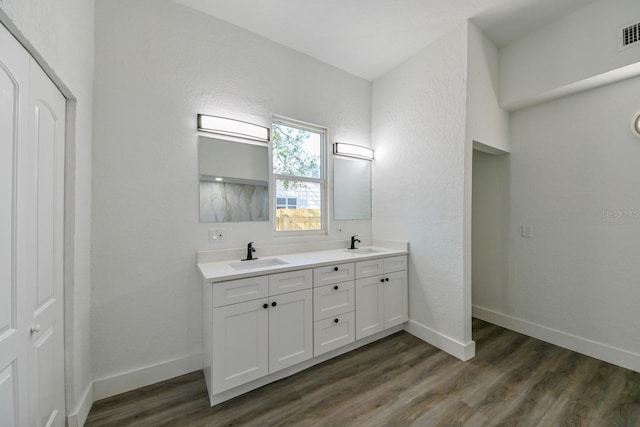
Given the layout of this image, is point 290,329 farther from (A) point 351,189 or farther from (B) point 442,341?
(A) point 351,189

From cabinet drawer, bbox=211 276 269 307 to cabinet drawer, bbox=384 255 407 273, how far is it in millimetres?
1269

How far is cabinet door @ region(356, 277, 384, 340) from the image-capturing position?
89.6 inches

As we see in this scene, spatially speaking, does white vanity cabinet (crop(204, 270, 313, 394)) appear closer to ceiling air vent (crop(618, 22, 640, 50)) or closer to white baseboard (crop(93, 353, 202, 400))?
white baseboard (crop(93, 353, 202, 400))

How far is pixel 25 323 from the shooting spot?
39.1 inches

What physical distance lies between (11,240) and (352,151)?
265 cm

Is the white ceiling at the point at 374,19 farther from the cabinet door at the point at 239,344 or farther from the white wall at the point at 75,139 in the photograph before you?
the cabinet door at the point at 239,344

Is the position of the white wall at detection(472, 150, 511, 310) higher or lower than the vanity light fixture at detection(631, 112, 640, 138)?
lower

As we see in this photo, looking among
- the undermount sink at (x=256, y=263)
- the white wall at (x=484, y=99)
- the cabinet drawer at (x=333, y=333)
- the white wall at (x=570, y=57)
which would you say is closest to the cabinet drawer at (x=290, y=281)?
the undermount sink at (x=256, y=263)

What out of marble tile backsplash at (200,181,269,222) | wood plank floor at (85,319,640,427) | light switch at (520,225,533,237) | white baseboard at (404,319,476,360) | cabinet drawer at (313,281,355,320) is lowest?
wood plank floor at (85,319,640,427)

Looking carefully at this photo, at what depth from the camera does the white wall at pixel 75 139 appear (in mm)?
1095

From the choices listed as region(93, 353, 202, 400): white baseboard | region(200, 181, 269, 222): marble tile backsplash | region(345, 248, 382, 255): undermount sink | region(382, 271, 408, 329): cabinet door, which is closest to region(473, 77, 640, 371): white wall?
region(382, 271, 408, 329): cabinet door

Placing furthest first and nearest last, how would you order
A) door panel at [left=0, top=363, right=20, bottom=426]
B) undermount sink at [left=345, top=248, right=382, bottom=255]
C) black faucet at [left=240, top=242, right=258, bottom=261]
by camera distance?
1. undermount sink at [left=345, top=248, right=382, bottom=255]
2. black faucet at [left=240, top=242, right=258, bottom=261]
3. door panel at [left=0, top=363, right=20, bottom=426]

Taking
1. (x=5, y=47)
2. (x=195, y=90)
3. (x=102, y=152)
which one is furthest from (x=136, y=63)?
(x=5, y=47)

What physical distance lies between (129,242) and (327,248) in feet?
5.79
